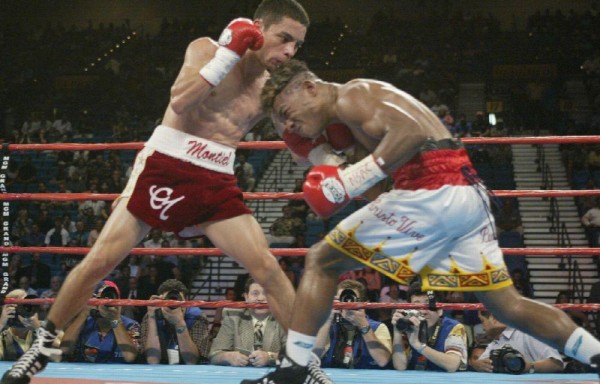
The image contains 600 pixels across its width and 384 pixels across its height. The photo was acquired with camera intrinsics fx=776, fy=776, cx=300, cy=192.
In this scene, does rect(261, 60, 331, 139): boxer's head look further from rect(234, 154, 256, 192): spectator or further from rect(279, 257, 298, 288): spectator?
rect(234, 154, 256, 192): spectator

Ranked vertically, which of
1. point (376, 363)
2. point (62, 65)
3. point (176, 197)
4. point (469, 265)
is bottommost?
point (376, 363)

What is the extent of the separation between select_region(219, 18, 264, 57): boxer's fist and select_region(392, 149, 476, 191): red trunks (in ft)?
2.50

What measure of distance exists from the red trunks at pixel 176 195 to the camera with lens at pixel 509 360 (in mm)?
1761

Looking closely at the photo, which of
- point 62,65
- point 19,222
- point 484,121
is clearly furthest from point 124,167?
point 62,65

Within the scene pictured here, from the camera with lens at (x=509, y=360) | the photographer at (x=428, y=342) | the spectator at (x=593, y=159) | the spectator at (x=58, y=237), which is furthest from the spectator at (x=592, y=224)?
the spectator at (x=58, y=237)

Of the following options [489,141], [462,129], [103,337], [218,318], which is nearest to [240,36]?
[489,141]

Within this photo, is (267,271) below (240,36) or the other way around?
below

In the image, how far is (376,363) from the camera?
455 cm

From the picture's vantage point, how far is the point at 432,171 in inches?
105

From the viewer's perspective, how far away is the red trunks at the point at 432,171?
8.71 feet

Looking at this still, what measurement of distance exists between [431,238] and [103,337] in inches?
113

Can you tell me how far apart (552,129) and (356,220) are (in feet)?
38.5

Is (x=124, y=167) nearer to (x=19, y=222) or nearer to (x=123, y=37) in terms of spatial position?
(x=19, y=222)

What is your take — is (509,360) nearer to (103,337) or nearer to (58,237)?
(103,337)
